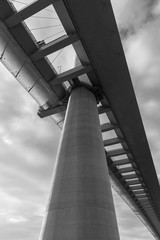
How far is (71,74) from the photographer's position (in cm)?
1205

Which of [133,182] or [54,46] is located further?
[133,182]

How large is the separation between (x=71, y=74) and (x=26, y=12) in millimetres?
4038

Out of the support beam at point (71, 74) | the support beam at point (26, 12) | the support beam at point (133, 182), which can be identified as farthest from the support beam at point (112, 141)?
the support beam at point (26, 12)

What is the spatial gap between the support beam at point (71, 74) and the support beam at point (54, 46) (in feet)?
5.68

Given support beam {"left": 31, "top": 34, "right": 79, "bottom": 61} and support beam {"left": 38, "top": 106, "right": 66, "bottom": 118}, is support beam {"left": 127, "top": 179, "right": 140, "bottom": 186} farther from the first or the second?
support beam {"left": 31, "top": 34, "right": 79, "bottom": 61}

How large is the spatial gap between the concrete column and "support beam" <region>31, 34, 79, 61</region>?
3.94m

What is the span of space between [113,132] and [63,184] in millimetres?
12277

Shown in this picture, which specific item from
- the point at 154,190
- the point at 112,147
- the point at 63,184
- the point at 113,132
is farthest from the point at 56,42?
the point at 154,190

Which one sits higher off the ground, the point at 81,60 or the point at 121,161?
the point at 121,161

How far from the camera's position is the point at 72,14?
356 inches

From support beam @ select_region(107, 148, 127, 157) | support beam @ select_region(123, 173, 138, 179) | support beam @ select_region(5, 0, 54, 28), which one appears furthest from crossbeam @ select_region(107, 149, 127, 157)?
support beam @ select_region(5, 0, 54, 28)

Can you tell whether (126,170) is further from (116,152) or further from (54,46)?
(54,46)

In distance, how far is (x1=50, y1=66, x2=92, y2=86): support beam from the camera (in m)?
11.7

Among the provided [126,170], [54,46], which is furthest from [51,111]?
[126,170]
